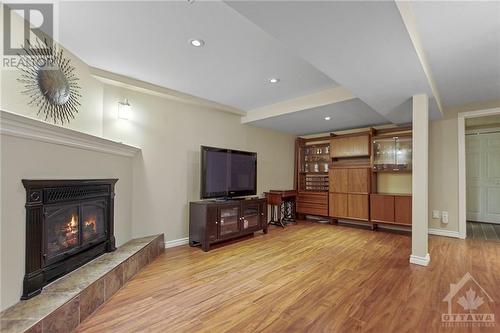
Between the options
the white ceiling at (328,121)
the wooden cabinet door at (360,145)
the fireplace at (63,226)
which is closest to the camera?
the fireplace at (63,226)

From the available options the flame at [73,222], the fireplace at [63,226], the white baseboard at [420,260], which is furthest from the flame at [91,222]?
the white baseboard at [420,260]

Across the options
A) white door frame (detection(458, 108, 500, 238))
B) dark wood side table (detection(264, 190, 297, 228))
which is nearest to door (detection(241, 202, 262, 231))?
dark wood side table (detection(264, 190, 297, 228))

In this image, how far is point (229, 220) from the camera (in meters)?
3.71

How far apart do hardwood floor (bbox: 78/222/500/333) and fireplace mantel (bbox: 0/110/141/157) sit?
4.62 feet

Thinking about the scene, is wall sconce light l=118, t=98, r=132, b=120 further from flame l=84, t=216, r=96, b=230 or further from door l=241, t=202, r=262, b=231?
door l=241, t=202, r=262, b=231

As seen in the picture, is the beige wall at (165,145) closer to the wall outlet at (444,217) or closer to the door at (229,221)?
the door at (229,221)

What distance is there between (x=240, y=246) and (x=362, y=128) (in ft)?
12.5

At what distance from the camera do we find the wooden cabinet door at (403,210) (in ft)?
13.7

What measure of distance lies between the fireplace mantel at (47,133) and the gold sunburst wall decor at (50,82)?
13.9 inches

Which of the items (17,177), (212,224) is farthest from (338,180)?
(17,177)

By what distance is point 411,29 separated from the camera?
182 cm

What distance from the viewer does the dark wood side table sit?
4.90m

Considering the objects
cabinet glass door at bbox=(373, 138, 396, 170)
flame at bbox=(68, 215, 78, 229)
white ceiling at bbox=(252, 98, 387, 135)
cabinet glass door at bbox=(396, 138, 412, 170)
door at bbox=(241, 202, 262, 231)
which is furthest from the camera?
cabinet glass door at bbox=(373, 138, 396, 170)

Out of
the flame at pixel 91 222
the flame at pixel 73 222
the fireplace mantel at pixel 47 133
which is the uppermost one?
the fireplace mantel at pixel 47 133
